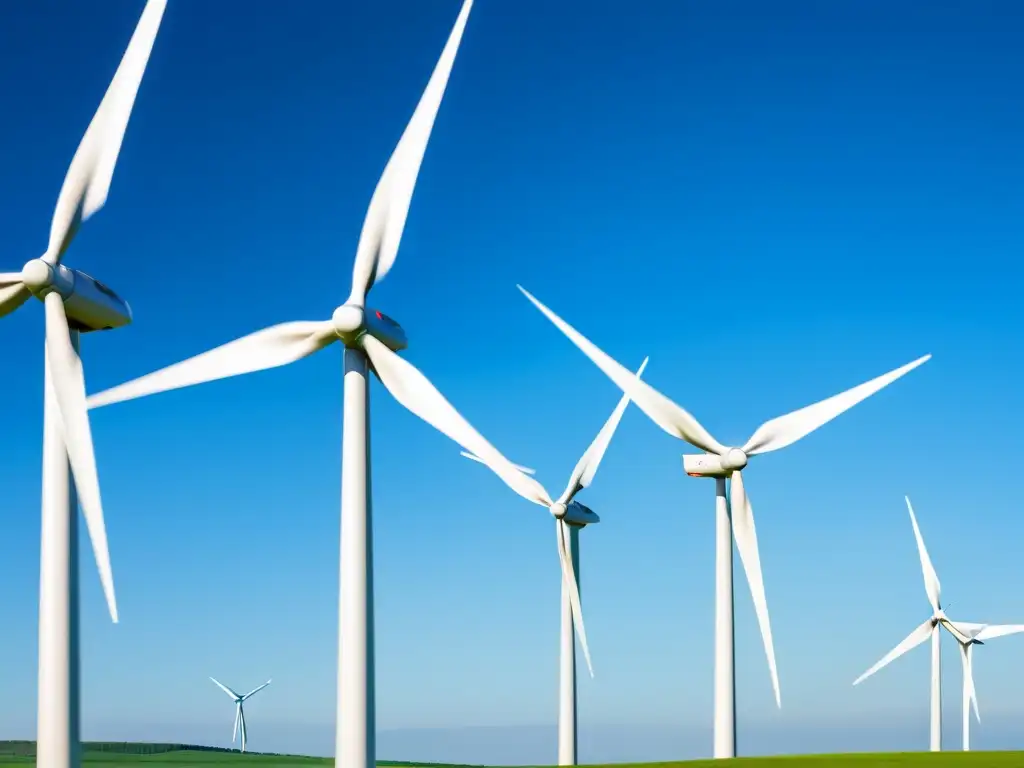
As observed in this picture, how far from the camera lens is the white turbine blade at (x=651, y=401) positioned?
143 feet

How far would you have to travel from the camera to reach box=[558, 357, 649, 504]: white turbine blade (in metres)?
55.8

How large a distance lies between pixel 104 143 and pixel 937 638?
6243cm

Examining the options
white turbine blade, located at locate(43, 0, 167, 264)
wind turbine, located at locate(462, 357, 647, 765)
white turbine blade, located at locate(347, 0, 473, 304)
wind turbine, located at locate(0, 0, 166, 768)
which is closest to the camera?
wind turbine, located at locate(0, 0, 166, 768)

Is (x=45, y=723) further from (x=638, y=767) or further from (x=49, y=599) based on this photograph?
(x=638, y=767)

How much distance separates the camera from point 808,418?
47062 mm

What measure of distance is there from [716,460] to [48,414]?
26682 mm

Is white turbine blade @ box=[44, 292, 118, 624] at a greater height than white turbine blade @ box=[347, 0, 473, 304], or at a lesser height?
lesser

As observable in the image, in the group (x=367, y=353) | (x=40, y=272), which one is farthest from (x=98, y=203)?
(x=367, y=353)

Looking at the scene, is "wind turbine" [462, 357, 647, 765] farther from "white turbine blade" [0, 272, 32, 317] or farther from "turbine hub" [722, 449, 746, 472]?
"white turbine blade" [0, 272, 32, 317]

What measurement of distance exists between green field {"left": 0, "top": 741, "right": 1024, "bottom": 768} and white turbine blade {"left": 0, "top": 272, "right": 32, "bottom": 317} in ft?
83.3

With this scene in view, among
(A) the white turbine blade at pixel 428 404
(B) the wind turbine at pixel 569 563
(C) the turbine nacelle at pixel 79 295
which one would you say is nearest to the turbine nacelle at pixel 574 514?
(B) the wind turbine at pixel 569 563

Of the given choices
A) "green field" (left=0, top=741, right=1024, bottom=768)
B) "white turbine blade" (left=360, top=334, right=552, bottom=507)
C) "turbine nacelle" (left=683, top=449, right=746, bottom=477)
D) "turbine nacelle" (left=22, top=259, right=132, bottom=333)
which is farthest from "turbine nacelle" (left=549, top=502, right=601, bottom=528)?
"turbine nacelle" (left=22, top=259, right=132, bottom=333)

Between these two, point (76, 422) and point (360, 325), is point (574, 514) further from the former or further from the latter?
point (76, 422)

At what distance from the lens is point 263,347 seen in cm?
3247
